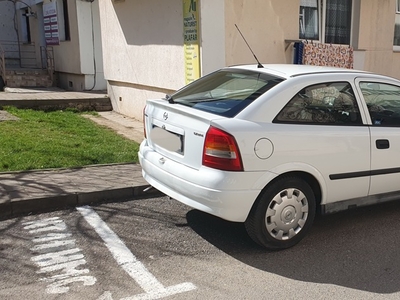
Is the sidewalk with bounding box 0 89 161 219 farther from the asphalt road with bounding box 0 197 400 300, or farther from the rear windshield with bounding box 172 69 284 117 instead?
the rear windshield with bounding box 172 69 284 117

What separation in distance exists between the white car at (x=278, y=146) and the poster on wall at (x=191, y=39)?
3.26 meters

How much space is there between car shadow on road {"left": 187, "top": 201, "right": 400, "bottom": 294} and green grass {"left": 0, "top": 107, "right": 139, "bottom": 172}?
2.44m

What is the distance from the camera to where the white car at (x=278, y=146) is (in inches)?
140

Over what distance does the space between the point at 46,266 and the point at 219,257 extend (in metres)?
1.45

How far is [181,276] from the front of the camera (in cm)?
343

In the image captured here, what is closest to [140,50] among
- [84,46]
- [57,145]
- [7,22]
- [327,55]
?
[57,145]

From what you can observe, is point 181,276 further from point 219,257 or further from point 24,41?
point 24,41

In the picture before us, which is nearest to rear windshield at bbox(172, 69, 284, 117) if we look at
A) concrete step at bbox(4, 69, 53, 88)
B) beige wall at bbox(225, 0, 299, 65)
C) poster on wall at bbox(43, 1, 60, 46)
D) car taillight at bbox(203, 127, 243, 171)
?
car taillight at bbox(203, 127, 243, 171)

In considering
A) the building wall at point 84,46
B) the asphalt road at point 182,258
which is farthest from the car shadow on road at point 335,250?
the building wall at point 84,46

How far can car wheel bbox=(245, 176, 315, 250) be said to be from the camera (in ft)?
12.2

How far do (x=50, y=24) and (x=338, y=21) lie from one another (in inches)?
413

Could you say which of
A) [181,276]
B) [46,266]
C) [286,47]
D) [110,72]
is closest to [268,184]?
[181,276]

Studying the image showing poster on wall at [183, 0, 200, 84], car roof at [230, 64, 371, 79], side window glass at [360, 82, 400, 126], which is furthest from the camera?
poster on wall at [183, 0, 200, 84]

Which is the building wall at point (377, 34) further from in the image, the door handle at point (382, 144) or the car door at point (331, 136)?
the car door at point (331, 136)
